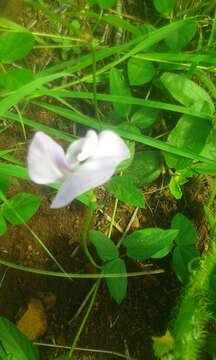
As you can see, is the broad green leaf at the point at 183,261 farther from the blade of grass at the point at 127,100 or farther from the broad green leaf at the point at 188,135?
the blade of grass at the point at 127,100

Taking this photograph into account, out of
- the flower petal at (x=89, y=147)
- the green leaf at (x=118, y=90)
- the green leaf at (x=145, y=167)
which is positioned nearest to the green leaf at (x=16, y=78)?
the green leaf at (x=118, y=90)

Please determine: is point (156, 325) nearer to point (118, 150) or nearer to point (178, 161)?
point (178, 161)

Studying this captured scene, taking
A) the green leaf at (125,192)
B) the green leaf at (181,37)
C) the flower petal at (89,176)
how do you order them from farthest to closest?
the green leaf at (181,37), the green leaf at (125,192), the flower petal at (89,176)

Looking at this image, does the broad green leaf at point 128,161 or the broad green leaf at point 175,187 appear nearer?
the broad green leaf at point 128,161

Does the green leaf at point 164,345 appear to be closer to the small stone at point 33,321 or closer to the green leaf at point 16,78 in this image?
the small stone at point 33,321

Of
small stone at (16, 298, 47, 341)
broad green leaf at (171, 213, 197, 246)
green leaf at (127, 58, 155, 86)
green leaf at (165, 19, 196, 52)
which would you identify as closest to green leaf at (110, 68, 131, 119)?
green leaf at (127, 58, 155, 86)

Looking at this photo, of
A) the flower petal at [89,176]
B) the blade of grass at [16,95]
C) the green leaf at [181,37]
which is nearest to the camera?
the flower petal at [89,176]

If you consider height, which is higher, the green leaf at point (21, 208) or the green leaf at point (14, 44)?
the green leaf at point (14, 44)

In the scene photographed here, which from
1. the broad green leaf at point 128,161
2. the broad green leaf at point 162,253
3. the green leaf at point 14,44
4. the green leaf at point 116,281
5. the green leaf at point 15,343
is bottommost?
the green leaf at point 15,343
